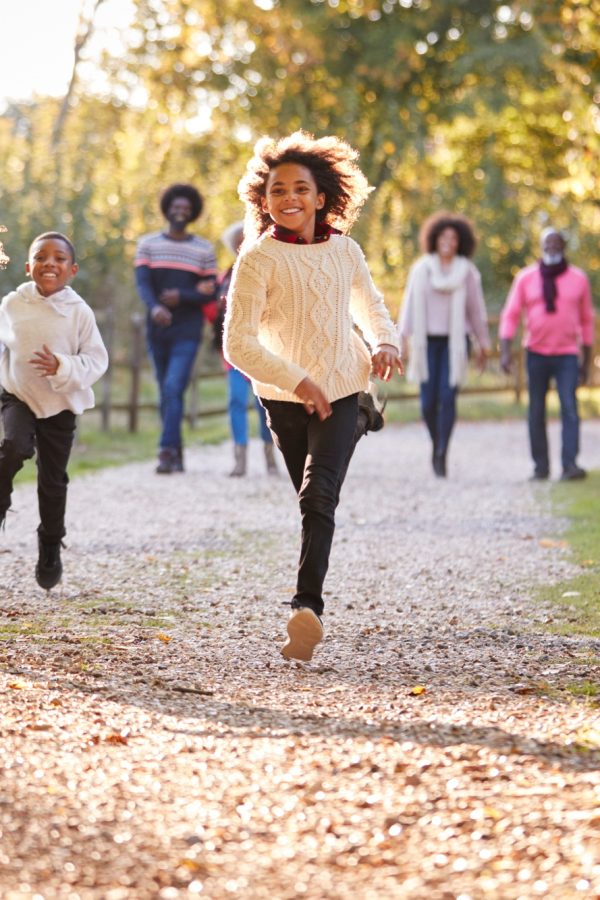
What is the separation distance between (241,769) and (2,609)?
8.66 feet

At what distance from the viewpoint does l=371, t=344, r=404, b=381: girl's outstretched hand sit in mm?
5602

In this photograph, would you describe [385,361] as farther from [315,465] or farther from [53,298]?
[53,298]

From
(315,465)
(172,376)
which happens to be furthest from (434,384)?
(315,465)

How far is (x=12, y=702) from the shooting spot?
15.1ft

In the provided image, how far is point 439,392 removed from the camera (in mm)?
12664

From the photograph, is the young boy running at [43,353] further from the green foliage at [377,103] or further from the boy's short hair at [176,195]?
the green foliage at [377,103]

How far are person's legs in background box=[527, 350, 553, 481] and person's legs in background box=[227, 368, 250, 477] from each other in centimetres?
235

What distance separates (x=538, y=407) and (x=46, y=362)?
7239 millimetres

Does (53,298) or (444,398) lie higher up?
(53,298)

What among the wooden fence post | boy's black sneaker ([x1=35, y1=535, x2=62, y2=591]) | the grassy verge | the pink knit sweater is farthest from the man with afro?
boy's black sneaker ([x1=35, y1=535, x2=62, y2=591])

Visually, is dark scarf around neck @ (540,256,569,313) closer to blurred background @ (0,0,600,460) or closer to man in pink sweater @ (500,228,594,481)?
man in pink sweater @ (500,228,594,481)

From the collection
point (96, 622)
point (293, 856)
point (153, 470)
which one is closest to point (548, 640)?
point (96, 622)

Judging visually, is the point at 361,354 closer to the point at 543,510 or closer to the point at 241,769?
the point at 241,769

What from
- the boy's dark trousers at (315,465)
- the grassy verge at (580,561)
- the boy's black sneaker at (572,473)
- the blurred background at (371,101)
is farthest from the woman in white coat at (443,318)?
the blurred background at (371,101)
